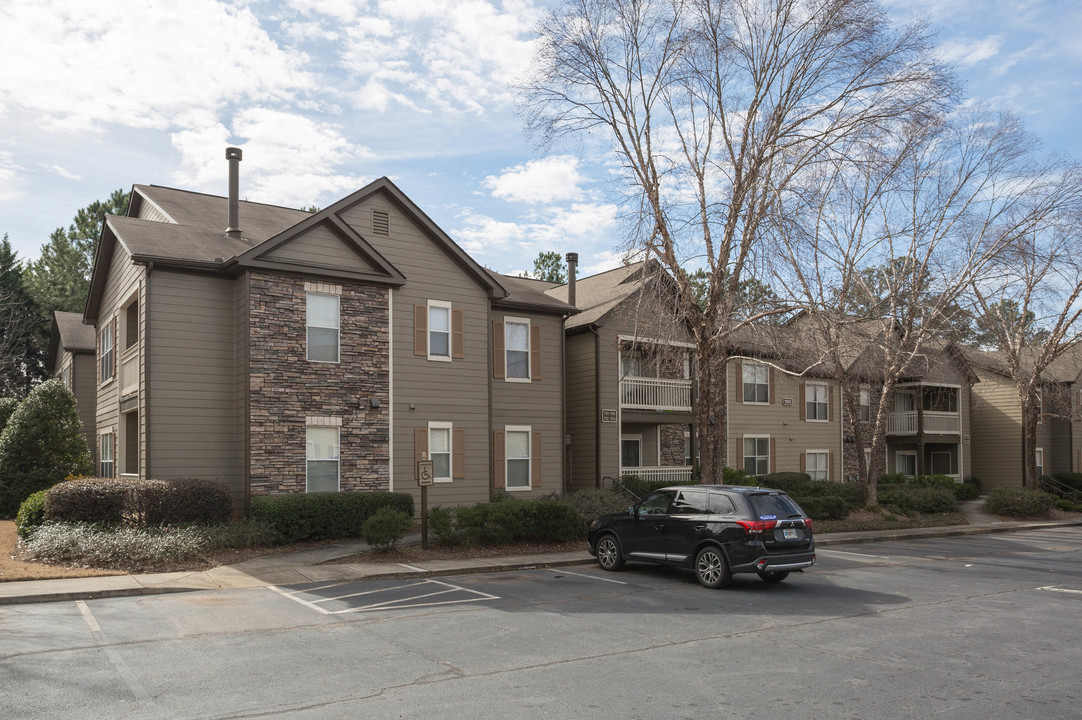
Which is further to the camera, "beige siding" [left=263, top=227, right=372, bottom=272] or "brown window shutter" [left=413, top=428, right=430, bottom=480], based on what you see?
"brown window shutter" [left=413, top=428, right=430, bottom=480]

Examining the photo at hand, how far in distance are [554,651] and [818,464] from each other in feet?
96.0

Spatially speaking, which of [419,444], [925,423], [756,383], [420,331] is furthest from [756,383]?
[419,444]

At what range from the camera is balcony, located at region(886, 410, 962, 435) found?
4009 centimetres

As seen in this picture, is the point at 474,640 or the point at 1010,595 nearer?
the point at 474,640

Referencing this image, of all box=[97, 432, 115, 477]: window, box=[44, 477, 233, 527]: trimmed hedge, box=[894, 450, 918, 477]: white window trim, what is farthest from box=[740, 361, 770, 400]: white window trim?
box=[97, 432, 115, 477]: window

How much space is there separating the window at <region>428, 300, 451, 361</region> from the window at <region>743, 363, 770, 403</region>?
15367 millimetres

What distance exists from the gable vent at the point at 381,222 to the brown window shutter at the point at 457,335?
2.73 meters

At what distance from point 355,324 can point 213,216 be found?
5970mm

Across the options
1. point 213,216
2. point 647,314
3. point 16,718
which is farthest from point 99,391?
point 16,718

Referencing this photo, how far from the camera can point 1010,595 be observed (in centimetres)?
1360

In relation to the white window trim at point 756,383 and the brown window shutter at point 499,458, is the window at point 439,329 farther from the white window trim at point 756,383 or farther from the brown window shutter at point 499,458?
the white window trim at point 756,383

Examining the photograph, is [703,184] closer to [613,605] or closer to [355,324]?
[355,324]

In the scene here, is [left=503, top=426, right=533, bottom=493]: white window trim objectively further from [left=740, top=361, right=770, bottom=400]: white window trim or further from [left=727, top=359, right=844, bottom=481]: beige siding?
[left=740, top=361, right=770, bottom=400]: white window trim

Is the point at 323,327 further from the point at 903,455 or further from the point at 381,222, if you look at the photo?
the point at 903,455
